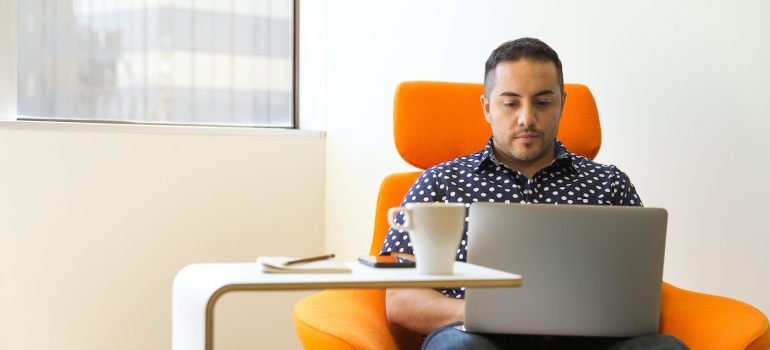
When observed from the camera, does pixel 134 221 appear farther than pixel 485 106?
Yes

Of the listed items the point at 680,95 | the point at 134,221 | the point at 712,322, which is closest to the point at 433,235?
the point at 712,322

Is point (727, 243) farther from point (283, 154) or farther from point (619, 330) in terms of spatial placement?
point (283, 154)

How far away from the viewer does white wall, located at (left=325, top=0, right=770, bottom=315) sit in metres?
2.00

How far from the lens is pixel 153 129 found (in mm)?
2826

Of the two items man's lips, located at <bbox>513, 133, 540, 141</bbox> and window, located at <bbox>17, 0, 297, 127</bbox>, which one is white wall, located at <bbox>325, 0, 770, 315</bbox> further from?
window, located at <bbox>17, 0, 297, 127</bbox>

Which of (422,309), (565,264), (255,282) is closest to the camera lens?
(255,282)

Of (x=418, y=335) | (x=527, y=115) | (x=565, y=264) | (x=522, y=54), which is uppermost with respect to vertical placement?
(x=522, y=54)

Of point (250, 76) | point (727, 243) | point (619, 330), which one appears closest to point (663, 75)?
point (727, 243)

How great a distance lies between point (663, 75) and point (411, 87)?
643 millimetres

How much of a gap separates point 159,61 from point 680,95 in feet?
5.76

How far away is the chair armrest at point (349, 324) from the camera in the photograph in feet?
4.82

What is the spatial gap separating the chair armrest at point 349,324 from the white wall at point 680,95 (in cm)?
78

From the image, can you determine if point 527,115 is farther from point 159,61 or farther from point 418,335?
point 159,61

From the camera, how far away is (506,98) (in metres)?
1.83
